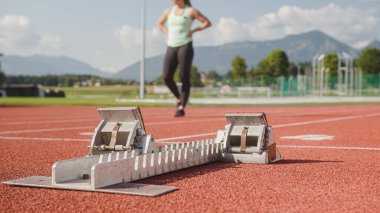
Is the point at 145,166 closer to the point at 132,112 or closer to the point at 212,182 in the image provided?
the point at 212,182

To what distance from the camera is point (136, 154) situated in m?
4.72

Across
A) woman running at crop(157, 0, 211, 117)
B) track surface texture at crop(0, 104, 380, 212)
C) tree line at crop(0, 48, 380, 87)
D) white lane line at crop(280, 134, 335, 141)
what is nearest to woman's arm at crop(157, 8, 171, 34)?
woman running at crop(157, 0, 211, 117)

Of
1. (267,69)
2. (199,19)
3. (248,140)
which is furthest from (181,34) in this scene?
(267,69)

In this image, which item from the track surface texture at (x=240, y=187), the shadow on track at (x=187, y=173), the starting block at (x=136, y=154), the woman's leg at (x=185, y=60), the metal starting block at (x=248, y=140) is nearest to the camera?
the track surface texture at (x=240, y=187)

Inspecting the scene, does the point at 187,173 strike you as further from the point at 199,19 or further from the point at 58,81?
the point at 58,81

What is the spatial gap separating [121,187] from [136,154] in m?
0.96

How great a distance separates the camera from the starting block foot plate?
3.58 metres

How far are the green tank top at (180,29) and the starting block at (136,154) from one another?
22.3ft

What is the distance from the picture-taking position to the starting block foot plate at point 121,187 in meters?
3.58

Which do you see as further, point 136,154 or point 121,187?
point 136,154

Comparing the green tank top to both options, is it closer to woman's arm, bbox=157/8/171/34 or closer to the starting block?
woman's arm, bbox=157/8/171/34

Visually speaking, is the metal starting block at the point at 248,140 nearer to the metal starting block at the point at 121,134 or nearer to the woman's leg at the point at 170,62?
the metal starting block at the point at 121,134


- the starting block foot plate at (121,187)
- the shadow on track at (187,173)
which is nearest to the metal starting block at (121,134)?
the shadow on track at (187,173)

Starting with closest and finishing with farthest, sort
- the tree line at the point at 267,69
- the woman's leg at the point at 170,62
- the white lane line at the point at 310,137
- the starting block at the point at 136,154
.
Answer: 1. the starting block at the point at 136,154
2. the white lane line at the point at 310,137
3. the woman's leg at the point at 170,62
4. the tree line at the point at 267,69
